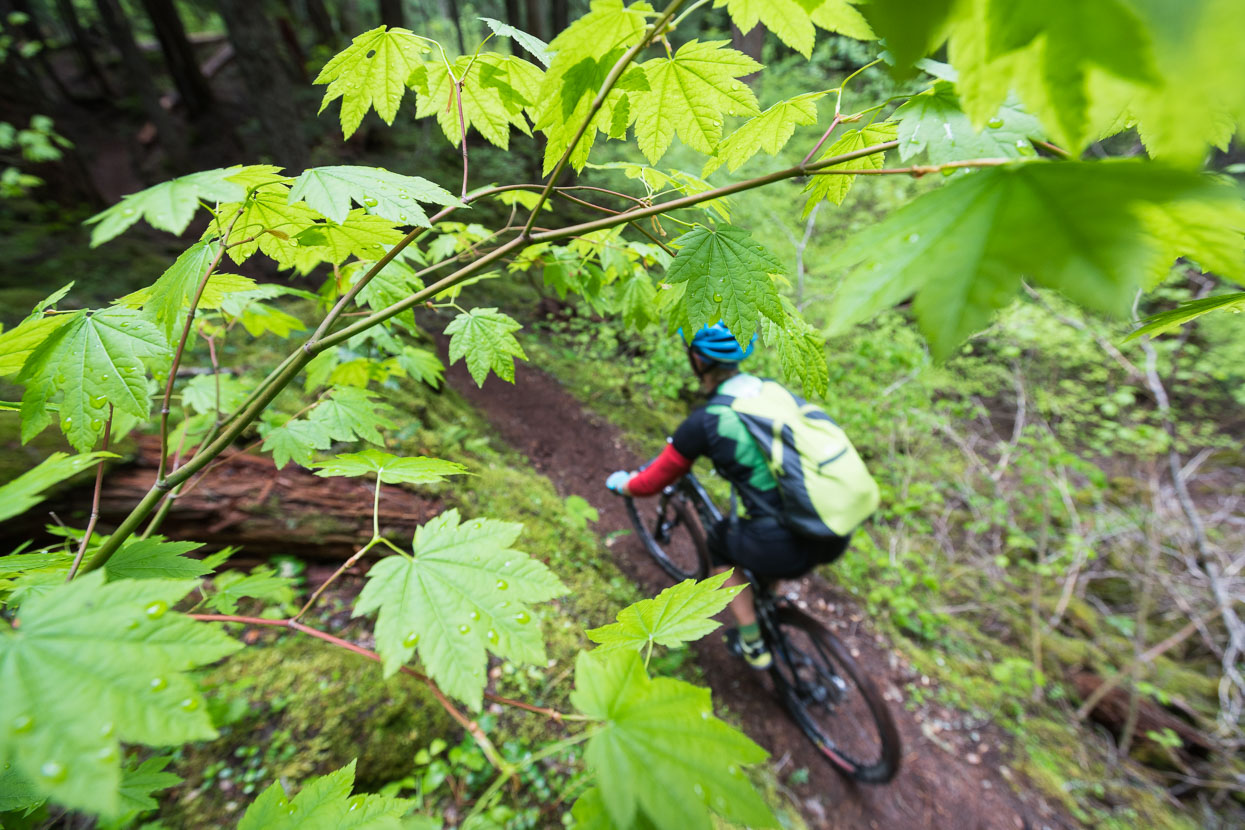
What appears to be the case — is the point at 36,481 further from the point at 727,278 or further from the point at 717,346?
the point at 717,346

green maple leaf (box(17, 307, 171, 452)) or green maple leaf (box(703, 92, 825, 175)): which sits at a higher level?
green maple leaf (box(703, 92, 825, 175))

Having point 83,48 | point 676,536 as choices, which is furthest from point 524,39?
point 83,48

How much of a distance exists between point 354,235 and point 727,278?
91cm

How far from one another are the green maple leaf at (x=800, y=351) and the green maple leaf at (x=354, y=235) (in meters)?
0.98

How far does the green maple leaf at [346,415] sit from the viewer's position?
1552 mm

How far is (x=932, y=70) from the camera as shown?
90 cm

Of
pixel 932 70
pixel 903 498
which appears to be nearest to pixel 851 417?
pixel 903 498

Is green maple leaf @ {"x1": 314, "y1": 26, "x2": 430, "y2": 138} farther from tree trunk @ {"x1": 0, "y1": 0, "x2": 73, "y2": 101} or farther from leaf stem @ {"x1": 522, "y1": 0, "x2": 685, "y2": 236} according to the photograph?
tree trunk @ {"x1": 0, "y1": 0, "x2": 73, "y2": 101}

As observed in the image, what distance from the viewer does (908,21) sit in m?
0.49

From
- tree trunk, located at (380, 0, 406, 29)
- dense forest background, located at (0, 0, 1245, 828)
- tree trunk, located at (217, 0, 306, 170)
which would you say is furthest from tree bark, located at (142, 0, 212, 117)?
tree trunk, located at (217, 0, 306, 170)

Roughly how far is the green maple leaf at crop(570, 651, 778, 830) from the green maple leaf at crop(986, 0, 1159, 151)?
33.1 inches

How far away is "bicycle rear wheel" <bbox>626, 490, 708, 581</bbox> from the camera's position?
15.1 feet

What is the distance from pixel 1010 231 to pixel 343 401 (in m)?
1.81

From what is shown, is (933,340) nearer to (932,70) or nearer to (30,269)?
(932,70)
